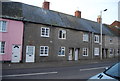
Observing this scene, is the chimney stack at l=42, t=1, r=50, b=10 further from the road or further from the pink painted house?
the road

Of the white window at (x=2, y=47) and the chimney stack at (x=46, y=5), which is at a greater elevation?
the chimney stack at (x=46, y=5)

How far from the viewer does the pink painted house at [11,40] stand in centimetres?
2183

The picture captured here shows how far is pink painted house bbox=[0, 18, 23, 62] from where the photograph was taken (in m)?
21.8

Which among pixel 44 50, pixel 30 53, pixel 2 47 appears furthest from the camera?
pixel 44 50

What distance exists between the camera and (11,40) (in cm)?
2245

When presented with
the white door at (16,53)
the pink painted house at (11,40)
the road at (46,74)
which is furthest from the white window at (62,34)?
the road at (46,74)

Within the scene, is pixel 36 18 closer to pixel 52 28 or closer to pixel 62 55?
pixel 52 28

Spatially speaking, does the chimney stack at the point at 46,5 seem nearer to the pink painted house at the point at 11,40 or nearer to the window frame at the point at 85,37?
the window frame at the point at 85,37

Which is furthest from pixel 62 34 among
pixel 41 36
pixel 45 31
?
pixel 41 36

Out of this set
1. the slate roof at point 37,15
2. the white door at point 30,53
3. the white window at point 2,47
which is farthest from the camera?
the slate roof at point 37,15

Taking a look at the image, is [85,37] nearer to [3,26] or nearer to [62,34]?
[62,34]

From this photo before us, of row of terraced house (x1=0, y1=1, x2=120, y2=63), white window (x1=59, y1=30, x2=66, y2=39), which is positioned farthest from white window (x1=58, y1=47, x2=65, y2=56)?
white window (x1=59, y1=30, x2=66, y2=39)

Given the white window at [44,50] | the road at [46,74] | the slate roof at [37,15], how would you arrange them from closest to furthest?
the road at [46,74] → the slate roof at [37,15] → the white window at [44,50]

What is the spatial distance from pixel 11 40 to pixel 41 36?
4547 millimetres
